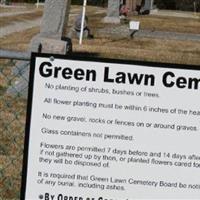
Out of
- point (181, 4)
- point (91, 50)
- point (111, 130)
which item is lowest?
point (111, 130)

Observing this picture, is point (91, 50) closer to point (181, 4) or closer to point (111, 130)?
point (111, 130)

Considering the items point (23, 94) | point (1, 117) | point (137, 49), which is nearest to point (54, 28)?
point (23, 94)

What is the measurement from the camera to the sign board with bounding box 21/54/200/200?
3.93 m

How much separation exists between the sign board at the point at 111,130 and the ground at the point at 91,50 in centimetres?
213

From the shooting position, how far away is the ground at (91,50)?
7.00m

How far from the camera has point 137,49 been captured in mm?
20484

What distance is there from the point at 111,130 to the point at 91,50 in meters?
14.9

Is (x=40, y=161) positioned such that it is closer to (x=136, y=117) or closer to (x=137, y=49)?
(x=136, y=117)

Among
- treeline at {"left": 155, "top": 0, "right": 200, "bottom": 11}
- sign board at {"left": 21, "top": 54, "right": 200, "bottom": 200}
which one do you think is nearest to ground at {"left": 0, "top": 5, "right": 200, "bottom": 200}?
sign board at {"left": 21, "top": 54, "right": 200, "bottom": 200}

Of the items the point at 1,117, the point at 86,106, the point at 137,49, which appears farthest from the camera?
the point at 137,49

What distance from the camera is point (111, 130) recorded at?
395 cm

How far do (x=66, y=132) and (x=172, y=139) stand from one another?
0.58m

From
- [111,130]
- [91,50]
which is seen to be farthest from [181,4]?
[111,130]

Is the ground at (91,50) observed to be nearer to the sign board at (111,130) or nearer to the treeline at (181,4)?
the sign board at (111,130)
